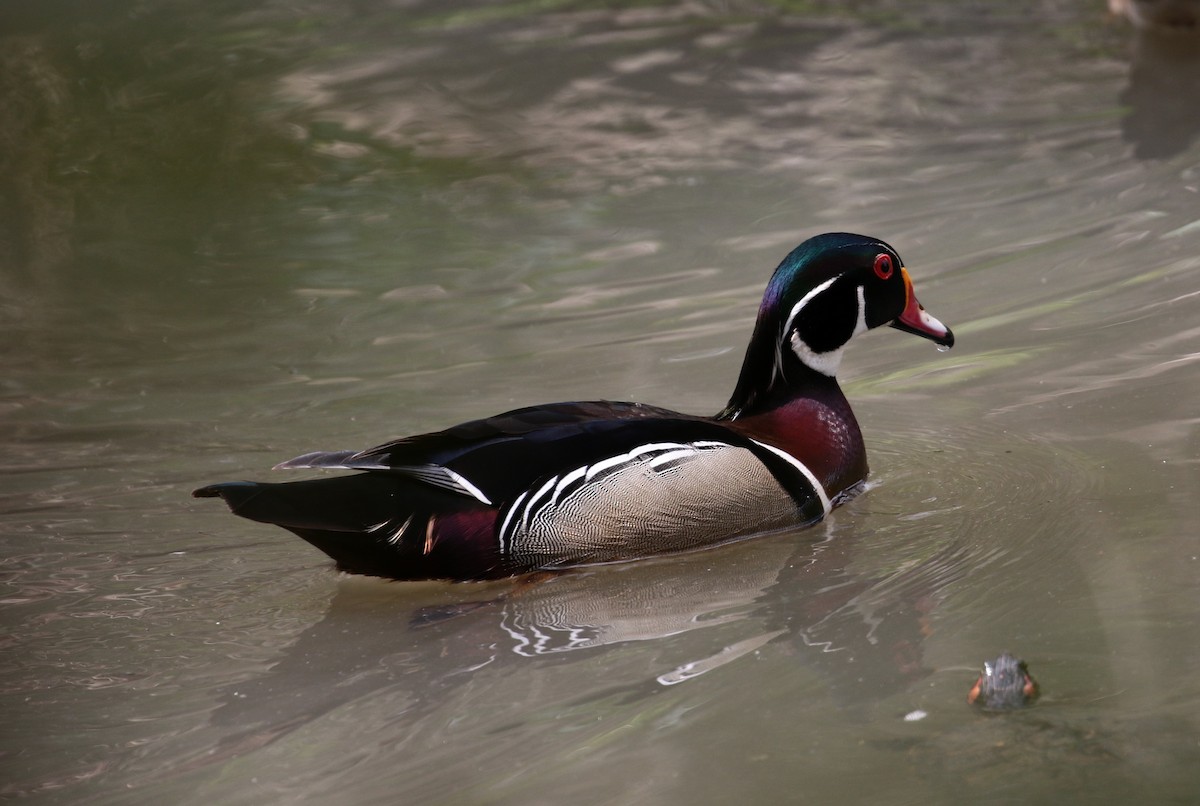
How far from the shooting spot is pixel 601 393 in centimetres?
634

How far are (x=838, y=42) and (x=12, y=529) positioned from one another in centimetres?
870

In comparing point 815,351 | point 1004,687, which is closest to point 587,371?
point 815,351

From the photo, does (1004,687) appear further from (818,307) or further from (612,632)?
(818,307)

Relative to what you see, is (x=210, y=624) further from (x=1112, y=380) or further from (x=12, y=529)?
(x=1112, y=380)

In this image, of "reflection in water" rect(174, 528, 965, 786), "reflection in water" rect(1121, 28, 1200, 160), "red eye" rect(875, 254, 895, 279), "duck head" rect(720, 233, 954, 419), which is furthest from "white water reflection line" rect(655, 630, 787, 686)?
"reflection in water" rect(1121, 28, 1200, 160)

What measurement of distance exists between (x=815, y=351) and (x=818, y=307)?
0.15m

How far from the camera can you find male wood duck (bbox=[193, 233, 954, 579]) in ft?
14.9

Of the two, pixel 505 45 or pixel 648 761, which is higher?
pixel 505 45

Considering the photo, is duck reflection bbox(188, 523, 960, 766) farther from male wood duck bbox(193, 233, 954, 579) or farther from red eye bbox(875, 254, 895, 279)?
red eye bbox(875, 254, 895, 279)

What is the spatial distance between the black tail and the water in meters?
0.16

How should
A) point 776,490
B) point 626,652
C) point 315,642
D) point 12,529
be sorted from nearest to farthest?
point 626,652
point 315,642
point 776,490
point 12,529

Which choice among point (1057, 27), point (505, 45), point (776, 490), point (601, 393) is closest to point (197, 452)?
point (601, 393)

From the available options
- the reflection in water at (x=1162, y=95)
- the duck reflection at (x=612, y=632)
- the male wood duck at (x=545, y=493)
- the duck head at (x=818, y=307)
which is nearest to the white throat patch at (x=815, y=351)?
the duck head at (x=818, y=307)

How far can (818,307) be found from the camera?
509 centimetres
